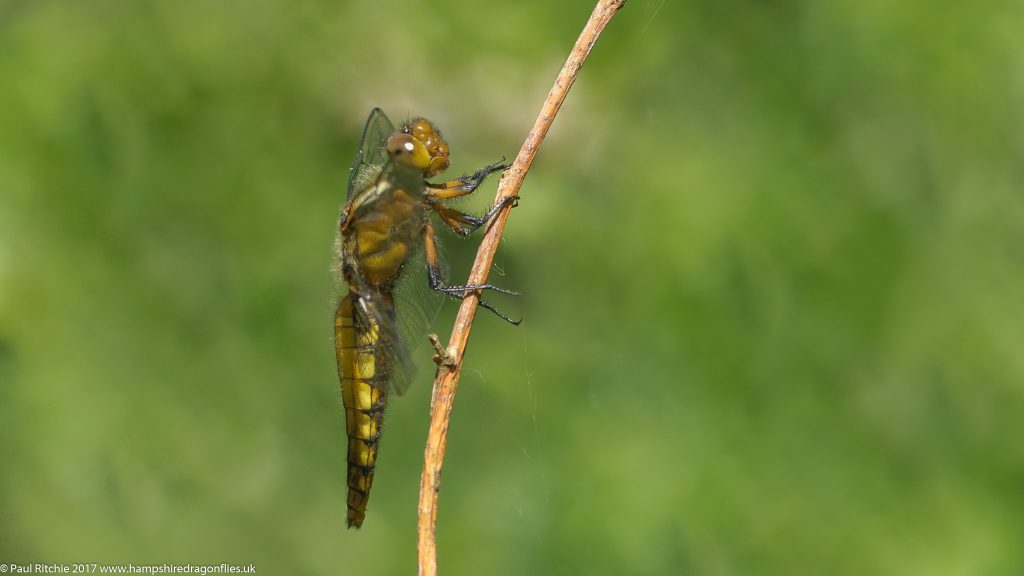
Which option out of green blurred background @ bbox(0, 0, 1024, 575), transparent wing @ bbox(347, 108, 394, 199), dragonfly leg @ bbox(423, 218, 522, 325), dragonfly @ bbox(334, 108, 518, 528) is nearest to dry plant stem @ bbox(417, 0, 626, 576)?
dragonfly @ bbox(334, 108, 518, 528)

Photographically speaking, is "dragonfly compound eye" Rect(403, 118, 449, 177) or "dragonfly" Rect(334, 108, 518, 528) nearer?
"dragonfly" Rect(334, 108, 518, 528)

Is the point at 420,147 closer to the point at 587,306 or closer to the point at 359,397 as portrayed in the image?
the point at 359,397

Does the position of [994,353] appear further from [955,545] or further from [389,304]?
[389,304]

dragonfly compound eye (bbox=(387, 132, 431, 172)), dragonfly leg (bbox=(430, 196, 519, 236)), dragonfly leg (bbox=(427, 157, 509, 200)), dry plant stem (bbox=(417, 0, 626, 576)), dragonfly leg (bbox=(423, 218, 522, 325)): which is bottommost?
dry plant stem (bbox=(417, 0, 626, 576))

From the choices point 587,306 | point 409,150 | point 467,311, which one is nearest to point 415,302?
point 409,150

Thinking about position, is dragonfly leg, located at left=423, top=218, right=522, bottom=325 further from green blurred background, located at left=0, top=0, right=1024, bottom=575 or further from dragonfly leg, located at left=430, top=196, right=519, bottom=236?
green blurred background, located at left=0, top=0, right=1024, bottom=575
